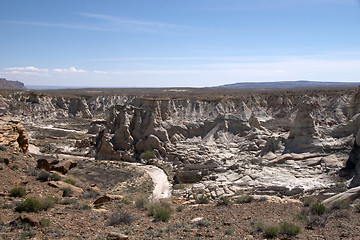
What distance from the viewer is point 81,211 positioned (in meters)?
11.2

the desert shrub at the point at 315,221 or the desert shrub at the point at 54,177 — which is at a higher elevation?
the desert shrub at the point at 315,221

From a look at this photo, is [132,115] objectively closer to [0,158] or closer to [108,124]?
[108,124]

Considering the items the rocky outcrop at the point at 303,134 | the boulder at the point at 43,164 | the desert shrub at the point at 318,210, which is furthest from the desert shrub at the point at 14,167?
the rocky outcrop at the point at 303,134

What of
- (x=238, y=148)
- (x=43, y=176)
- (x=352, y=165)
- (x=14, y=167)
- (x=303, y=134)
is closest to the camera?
(x=43, y=176)

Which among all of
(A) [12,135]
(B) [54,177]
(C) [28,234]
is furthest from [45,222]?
(A) [12,135]

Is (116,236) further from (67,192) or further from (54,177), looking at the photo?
(54,177)

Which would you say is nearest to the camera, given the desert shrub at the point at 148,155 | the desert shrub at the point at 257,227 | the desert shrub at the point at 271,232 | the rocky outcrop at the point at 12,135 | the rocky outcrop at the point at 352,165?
the desert shrub at the point at 271,232

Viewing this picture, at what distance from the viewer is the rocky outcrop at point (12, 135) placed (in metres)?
18.9

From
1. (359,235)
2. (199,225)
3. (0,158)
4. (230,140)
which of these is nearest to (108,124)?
(230,140)

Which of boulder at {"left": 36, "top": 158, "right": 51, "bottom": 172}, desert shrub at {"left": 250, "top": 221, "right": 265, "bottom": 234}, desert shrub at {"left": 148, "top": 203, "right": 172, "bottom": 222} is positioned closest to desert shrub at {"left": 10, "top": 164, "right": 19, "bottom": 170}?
boulder at {"left": 36, "top": 158, "right": 51, "bottom": 172}

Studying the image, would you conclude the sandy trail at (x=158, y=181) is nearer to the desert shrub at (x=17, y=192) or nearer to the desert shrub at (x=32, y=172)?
the desert shrub at (x=32, y=172)

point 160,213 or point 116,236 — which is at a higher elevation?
point 116,236

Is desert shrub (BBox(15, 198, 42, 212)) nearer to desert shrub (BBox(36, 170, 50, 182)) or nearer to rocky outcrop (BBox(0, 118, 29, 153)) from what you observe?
desert shrub (BBox(36, 170, 50, 182))

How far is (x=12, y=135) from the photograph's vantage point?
19.5m
